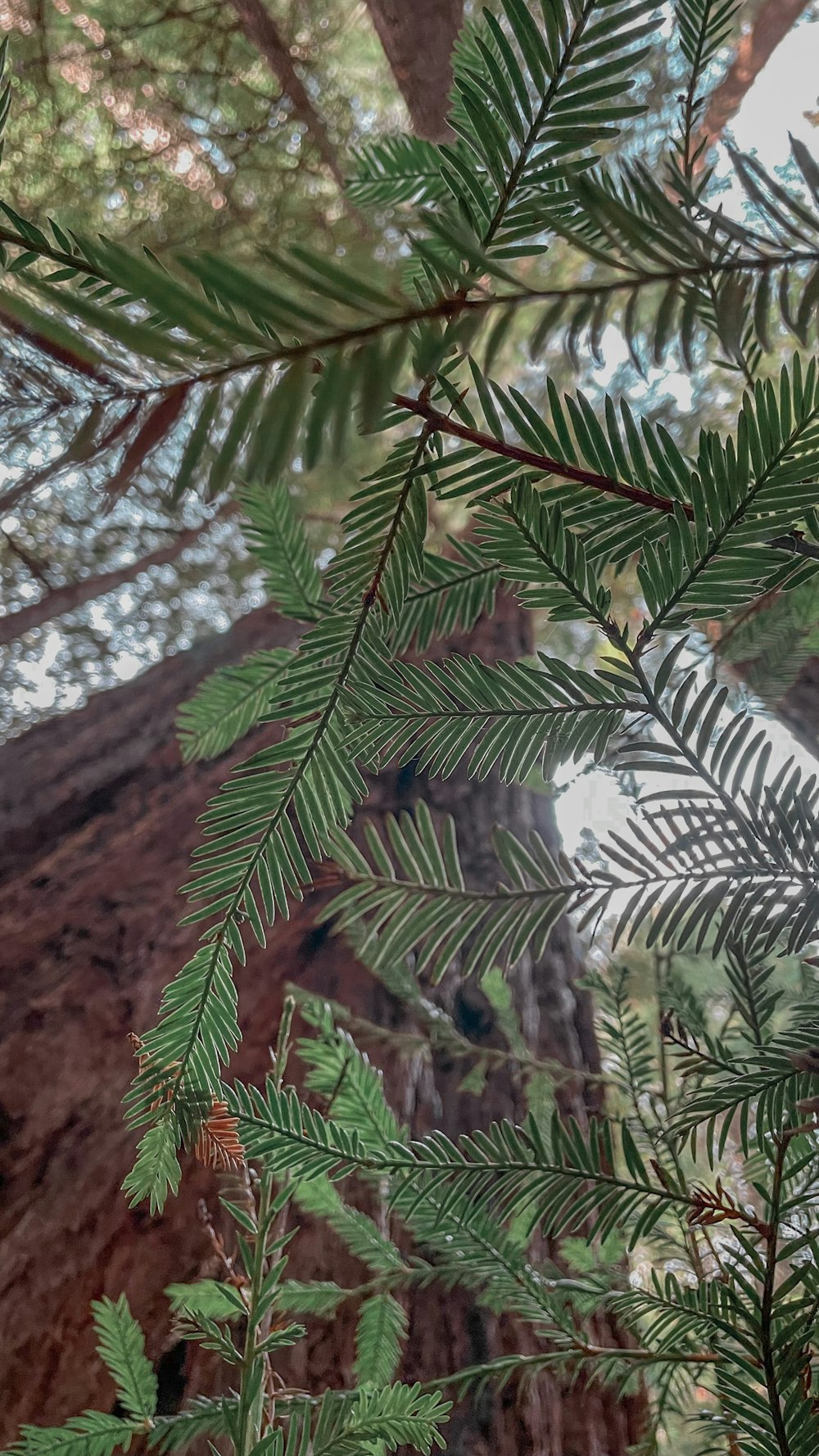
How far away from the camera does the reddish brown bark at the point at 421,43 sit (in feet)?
4.30

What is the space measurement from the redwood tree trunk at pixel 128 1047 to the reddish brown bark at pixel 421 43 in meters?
1.38

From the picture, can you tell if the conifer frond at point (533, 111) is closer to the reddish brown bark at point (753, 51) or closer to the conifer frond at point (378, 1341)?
the conifer frond at point (378, 1341)

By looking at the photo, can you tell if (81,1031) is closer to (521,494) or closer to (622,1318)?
(622,1318)

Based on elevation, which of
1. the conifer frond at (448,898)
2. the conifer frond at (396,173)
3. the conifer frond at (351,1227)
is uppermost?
the conifer frond at (396,173)

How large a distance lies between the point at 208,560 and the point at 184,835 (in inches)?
40.3

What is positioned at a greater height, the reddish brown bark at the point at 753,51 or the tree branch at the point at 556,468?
the reddish brown bark at the point at 753,51

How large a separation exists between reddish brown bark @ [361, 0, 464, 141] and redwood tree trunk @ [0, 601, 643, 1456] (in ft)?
4.51

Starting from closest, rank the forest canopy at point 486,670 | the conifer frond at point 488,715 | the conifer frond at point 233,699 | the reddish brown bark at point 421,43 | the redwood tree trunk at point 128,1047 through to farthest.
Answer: the forest canopy at point 486,670, the conifer frond at point 488,715, the conifer frond at point 233,699, the redwood tree trunk at point 128,1047, the reddish brown bark at point 421,43

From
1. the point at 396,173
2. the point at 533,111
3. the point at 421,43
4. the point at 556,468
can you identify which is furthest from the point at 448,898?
the point at 421,43

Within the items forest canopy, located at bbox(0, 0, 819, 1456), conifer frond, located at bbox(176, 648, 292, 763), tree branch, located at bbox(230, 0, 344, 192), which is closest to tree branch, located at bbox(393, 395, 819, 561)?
forest canopy, located at bbox(0, 0, 819, 1456)

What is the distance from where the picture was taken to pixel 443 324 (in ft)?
0.60

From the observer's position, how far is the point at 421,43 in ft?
4.37

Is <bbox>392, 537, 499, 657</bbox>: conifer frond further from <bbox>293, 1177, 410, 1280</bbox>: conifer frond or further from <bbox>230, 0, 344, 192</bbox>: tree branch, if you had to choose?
<bbox>230, 0, 344, 192</bbox>: tree branch

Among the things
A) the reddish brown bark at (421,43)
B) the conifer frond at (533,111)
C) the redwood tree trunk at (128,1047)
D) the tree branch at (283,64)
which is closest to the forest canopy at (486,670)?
the conifer frond at (533,111)
